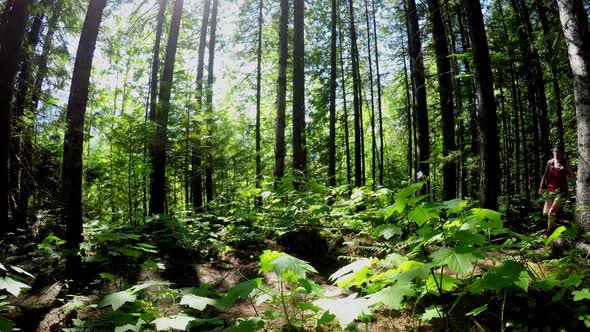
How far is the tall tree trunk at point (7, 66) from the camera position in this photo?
18.4 feet

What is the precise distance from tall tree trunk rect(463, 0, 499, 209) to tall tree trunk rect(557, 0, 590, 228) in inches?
50.8

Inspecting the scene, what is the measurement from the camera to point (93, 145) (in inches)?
959

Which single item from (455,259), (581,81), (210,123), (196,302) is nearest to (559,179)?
(581,81)

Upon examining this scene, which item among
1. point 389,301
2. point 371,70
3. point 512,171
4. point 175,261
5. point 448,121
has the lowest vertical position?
point 175,261

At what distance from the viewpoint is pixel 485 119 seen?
21.7ft

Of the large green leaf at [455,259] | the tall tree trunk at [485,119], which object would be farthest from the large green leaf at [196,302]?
the tall tree trunk at [485,119]

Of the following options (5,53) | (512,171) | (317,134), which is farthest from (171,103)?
(512,171)

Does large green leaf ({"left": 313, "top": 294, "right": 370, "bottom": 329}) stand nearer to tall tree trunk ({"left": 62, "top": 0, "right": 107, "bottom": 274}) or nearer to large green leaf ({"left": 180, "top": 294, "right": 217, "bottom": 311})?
large green leaf ({"left": 180, "top": 294, "right": 217, "bottom": 311})

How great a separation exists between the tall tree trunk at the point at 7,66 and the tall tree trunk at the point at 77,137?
112cm

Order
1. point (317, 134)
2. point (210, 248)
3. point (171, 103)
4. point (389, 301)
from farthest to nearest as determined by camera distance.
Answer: point (317, 134), point (171, 103), point (210, 248), point (389, 301)

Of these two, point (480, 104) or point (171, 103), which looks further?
point (171, 103)

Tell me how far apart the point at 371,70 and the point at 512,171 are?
10.3 meters

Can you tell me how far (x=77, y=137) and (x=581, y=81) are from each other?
25.4 ft

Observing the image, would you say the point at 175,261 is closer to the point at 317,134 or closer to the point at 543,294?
the point at 543,294
